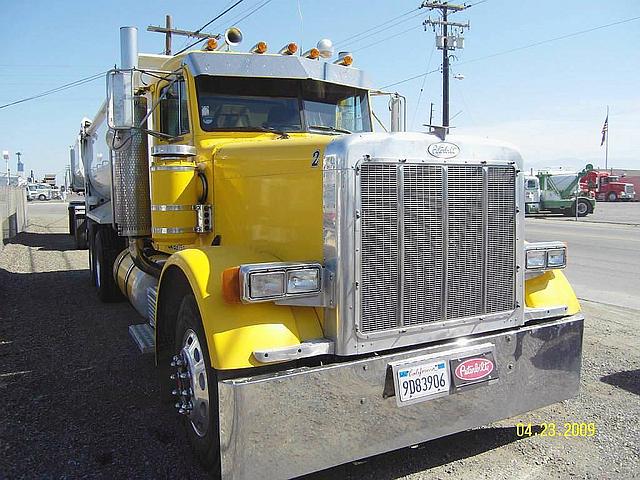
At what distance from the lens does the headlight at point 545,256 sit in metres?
3.94

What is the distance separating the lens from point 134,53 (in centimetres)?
456

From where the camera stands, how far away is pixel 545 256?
3988 mm

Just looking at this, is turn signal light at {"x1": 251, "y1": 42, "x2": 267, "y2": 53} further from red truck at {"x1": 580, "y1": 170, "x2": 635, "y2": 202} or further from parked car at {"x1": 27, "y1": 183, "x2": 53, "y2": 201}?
parked car at {"x1": 27, "y1": 183, "x2": 53, "y2": 201}

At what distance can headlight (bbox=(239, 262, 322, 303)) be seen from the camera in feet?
9.87

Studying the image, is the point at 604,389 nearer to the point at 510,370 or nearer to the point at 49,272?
the point at 510,370

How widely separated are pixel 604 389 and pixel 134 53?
4676 millimetres

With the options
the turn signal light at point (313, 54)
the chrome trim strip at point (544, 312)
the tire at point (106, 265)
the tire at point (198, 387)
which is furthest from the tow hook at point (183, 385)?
the tire at point (106, 265)

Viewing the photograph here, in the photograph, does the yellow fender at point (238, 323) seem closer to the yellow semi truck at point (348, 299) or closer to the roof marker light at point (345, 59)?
the yellow semi truck at point (348, 299)

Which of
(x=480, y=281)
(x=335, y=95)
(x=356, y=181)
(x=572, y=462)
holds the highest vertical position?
(x=335, y=95)

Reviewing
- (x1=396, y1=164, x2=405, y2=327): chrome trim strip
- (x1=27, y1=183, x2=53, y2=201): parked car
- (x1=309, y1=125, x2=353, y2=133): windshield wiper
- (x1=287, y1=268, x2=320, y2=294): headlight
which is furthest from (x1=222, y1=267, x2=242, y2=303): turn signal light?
(x1=27, y1=183, x2=53, y2=201): parked car

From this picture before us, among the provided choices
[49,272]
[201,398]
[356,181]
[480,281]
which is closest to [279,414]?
[201,398]

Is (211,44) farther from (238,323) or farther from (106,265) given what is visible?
(106,265)

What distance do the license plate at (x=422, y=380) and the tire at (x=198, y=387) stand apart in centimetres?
102

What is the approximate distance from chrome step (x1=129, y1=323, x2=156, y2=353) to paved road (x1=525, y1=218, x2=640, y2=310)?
6.56 metres
